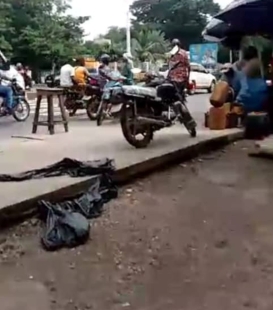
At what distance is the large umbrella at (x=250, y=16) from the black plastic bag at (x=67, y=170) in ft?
14.9

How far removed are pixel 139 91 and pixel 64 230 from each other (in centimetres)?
416

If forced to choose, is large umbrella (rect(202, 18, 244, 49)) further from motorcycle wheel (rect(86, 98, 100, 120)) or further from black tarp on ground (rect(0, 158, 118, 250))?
black tarp on ground (rect(0, 158, 118, 250))

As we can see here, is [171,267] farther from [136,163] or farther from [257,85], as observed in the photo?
[257,85]

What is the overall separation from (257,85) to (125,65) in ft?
19.2

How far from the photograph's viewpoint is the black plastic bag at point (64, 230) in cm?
483

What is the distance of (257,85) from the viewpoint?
11492 millimetres

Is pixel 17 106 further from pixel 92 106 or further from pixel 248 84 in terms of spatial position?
pixel 248 84

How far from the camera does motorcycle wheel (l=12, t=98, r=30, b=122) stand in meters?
14.5

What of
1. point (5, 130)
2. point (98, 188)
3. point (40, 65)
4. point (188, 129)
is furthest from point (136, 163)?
point (40, 65)

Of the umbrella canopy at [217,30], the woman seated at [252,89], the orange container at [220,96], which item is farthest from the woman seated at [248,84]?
the umbrella canopy at [217,30]

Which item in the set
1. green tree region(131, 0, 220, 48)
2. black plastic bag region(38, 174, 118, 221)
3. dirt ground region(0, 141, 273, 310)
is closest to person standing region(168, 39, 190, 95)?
dirt ground region(0, 141, 273, 310)

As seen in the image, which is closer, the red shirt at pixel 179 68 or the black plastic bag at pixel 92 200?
the black plastic bag at pixel 92 200

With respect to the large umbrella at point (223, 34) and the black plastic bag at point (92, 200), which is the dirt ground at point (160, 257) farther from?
the large umbrella at point (223, 34)

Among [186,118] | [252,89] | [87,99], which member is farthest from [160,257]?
[87,99]
